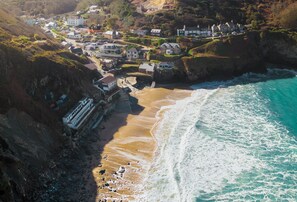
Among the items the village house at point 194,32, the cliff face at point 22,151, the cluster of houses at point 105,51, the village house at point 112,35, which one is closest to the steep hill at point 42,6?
the cluster of houses at point 105,51

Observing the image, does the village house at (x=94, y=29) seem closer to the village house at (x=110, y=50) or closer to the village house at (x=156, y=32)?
the village house at (x=156, y=32)

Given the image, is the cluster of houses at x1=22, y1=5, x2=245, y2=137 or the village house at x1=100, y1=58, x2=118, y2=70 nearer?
the cluster of houses at x1=22, y1=5, x2=245, y2=137

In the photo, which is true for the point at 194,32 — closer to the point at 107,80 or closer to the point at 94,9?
the point at 107,80

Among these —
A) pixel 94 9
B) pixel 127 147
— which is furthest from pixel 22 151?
pixel 94 9

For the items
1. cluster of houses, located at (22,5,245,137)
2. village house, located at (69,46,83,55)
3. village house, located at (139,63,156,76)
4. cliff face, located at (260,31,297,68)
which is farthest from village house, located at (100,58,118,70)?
cliff face, located at (260,31,297,68)

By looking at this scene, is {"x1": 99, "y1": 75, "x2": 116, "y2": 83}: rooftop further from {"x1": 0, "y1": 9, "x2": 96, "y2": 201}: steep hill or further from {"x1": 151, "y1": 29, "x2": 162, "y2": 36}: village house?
{"x1": 151, "y1": 29, "x2": 162, "y2": 36}: village house

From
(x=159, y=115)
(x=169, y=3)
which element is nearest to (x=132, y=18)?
(x=169, y=3)

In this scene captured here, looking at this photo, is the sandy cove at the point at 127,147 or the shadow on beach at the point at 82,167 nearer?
the shadow on beach at the point at 82,167
